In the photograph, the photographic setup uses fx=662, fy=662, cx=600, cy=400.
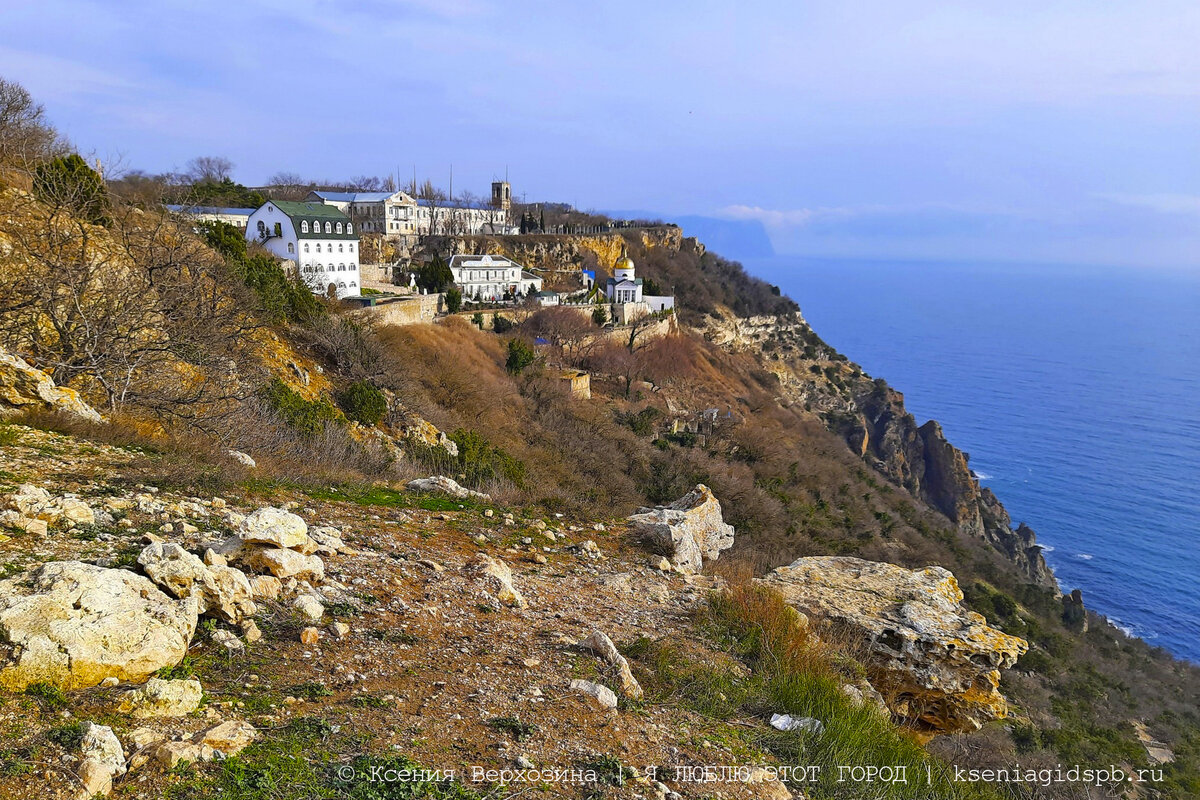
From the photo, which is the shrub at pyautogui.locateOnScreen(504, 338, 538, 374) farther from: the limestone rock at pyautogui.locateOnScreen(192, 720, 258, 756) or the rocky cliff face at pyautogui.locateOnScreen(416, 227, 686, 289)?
the limestone rock at pyautogui.locateOnScreen(192, 720, 258, 756)

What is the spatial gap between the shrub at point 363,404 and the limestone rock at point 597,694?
15.1 m

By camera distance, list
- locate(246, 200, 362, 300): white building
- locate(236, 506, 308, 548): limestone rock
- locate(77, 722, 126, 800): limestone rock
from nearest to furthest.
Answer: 1. locate(77, 722, 126, 800): limestone rock
2. locate(236, 506, 308, 548): limestone rock
3. locate(246, 200, 362, 300): white building

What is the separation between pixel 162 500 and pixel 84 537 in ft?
4.18

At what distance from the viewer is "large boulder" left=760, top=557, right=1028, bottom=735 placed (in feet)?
27.3

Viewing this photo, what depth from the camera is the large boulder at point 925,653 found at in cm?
834

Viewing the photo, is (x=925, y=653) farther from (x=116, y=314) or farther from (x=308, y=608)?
(x=116, y=314)

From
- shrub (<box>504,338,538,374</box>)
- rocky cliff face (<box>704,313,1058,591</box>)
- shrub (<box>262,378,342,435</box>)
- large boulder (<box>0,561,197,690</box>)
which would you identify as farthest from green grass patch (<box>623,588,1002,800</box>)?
rocky cliff face (<box>704,313,1058,591</box>)

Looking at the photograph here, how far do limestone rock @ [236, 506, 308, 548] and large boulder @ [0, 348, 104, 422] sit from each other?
479 cm

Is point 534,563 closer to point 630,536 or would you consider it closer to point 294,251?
point 630,536

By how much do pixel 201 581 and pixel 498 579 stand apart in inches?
113

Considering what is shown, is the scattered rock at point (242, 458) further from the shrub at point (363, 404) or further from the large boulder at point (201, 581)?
the shrub at point (363, 404)

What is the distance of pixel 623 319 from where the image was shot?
192 feet

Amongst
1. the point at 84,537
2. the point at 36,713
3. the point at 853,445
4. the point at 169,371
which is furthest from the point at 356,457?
the point at 853,445

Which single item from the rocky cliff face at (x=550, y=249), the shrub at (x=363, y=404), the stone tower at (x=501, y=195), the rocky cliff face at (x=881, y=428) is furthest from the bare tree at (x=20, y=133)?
the stone tower at (x=501, y=195)
